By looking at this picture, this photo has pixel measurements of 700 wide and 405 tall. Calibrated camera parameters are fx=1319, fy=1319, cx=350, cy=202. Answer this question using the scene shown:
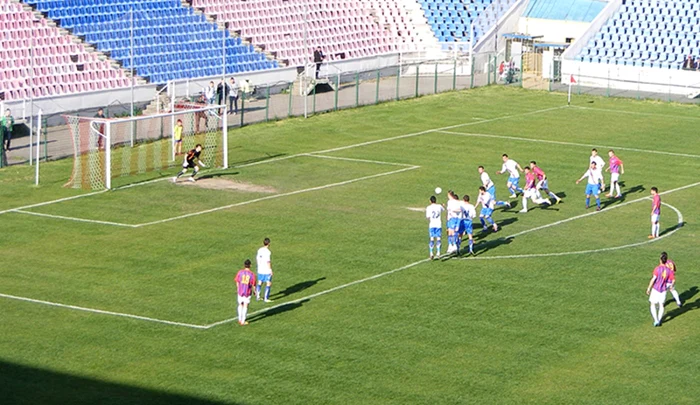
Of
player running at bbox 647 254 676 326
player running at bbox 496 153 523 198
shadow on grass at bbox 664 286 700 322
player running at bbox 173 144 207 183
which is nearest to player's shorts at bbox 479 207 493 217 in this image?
player running at bbox 496 153 523 198

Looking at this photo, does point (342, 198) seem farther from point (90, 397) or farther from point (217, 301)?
point (90, 397)

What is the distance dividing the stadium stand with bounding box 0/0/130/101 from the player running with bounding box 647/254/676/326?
33008mm

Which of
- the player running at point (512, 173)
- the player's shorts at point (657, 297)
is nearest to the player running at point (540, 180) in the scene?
the player running at point (512, 173)

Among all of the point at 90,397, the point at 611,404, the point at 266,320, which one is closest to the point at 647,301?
the point at 611,404

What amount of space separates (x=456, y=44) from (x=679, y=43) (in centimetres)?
1286

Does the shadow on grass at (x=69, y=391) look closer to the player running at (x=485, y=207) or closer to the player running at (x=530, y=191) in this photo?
the player running at (x=485, y=207)

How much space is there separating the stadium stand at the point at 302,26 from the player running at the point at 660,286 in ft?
136

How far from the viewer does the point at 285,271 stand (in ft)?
115

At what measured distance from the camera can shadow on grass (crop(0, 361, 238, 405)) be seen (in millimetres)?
25438

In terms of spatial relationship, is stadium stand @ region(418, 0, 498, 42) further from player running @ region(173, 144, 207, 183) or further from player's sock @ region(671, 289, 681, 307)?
player's sock @ region(671, 289, 681, 307)

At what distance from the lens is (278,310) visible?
3145cm

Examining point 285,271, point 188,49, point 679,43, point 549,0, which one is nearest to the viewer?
point 285,271

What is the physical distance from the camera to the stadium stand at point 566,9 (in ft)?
262

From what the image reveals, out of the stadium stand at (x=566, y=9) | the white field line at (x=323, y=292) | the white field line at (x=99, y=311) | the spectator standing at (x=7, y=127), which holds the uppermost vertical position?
the stadium stand at (x=566, y=9)
